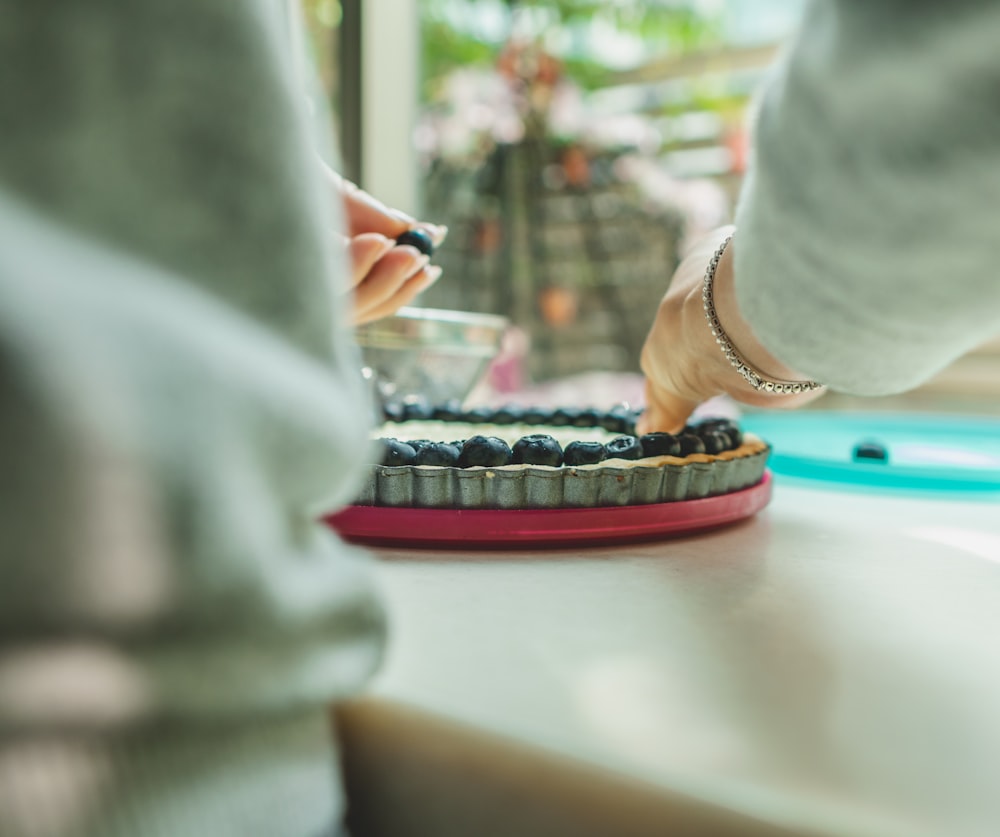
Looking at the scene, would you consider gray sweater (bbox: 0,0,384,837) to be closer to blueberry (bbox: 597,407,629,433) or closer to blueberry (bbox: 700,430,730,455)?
blueberry (bbox: 700,430,730,455)

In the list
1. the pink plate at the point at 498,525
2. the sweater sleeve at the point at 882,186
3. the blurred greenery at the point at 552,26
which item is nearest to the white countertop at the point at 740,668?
the pink plate at the point at 498,525

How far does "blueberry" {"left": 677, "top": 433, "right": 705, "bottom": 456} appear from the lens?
516 mm

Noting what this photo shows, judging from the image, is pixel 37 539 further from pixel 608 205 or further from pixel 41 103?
pixel 608 205

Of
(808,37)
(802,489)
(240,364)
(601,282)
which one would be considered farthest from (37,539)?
(601,282)

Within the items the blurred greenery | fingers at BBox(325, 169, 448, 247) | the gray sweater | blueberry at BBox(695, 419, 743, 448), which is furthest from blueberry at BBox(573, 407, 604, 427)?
the blurred greenery

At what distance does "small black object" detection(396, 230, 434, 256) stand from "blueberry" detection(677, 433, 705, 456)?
8.1 inches

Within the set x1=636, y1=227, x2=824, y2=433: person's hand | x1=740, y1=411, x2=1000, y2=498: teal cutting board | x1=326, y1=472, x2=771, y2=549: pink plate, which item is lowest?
x1=740, y1=411, x2=1000, y2=498: teal cutting board

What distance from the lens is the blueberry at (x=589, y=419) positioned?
70cm

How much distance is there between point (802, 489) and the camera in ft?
2.29

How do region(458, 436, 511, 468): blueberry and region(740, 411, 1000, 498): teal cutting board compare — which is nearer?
region(458, 436, 511, 468): blueberry

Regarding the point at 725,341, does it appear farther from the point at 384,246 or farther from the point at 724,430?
the point at 384,246

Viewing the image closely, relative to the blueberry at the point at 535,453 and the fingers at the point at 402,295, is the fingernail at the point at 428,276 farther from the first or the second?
the blueberry at the point at 535,453

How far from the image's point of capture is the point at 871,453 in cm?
73

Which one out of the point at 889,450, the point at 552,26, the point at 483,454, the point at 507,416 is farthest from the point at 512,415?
the point at 552,26
